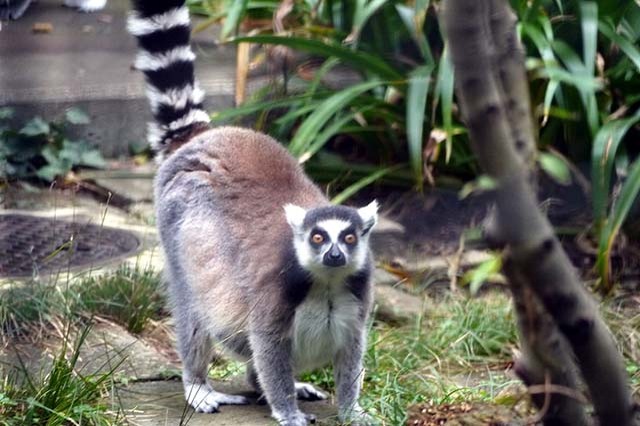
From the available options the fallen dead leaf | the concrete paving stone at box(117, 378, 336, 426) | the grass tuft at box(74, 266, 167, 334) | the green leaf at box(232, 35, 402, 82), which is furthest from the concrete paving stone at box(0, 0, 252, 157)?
the concrete paving stone at box(117, 378, 336, 426)

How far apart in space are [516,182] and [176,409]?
3091mm

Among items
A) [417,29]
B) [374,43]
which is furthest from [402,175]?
[417,29]

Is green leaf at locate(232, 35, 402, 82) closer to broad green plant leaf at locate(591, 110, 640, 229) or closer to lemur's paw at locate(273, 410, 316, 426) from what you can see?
broad green plant leaf at locate(591, 110, 640, 229)

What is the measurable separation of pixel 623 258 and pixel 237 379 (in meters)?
2.45

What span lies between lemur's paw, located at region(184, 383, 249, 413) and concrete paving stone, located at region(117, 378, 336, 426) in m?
0.03

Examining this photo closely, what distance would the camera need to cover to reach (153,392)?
4.36 meters

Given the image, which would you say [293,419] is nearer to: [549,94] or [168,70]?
[168,70]

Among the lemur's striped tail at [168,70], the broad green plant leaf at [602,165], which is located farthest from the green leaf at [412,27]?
the lemur's striped tail at [168,70]

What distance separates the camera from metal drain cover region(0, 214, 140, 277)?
5.48 metres

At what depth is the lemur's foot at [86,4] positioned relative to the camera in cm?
921

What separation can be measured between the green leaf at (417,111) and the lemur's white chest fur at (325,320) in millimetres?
1886

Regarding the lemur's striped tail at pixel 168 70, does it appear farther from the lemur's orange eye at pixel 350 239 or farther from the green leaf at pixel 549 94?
the green leaf at pixel 549 94

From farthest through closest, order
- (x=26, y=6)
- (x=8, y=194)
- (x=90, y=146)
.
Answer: (x=26, y=6) < (x=90, y=146) < (x=8, y=194)

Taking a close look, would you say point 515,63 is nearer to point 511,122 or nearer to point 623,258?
point 511,122
